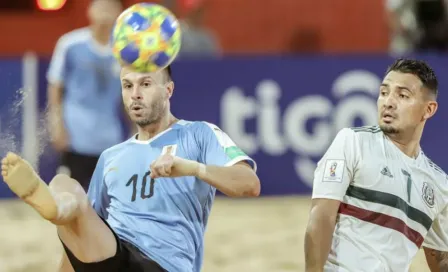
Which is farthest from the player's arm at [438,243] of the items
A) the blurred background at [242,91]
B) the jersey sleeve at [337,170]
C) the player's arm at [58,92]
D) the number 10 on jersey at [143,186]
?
the player's arm at [58,92]

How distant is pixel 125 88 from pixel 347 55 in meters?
6.53

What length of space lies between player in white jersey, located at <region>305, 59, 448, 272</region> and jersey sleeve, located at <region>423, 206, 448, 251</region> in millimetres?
63

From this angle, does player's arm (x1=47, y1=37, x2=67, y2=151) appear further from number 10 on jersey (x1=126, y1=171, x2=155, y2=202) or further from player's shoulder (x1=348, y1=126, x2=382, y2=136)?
player's shoulder (x1=348, y1=126, x2=382, y2=136)

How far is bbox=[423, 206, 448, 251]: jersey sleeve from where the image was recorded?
520cm

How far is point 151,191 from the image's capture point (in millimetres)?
5180

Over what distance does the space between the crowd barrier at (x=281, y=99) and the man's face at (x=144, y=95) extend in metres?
6.05

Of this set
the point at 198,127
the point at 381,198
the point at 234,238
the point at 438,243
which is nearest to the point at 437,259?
the point at 438,243

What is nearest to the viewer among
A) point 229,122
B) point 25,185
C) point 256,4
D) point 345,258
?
point 25,185

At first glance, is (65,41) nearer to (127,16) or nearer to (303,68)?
(303,68)

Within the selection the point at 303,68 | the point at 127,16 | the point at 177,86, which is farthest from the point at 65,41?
the point at 127,16

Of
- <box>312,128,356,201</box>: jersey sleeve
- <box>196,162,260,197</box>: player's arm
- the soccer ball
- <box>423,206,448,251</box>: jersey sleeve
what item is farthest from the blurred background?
<box>423,206,448,251</box>: jersey sleeve

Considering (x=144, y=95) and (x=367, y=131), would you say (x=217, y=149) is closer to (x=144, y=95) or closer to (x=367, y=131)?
(x=144, y=95)

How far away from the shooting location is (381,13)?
1541cm

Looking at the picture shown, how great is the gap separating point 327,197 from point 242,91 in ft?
21.9
